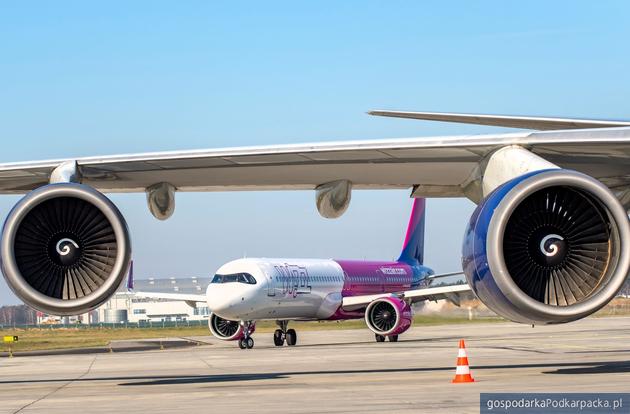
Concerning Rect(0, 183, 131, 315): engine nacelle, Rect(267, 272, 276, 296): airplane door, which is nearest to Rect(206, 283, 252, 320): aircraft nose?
Rect(267, 272, 276, 296): airplane door

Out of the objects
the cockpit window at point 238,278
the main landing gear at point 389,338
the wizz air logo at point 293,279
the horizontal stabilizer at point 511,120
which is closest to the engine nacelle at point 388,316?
the main landing gear at point 389,338

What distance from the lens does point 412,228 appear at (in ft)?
162

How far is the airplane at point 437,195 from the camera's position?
11.8 metres

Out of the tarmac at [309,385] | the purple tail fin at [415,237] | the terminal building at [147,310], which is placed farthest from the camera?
the terminal building at [147,310]

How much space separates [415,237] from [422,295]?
10139 millimetres

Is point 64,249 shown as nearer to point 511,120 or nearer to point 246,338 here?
point 511,120

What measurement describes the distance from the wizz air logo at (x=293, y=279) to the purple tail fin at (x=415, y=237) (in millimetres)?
11403

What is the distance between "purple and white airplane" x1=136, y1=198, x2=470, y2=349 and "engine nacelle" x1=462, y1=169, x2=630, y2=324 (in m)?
22.7

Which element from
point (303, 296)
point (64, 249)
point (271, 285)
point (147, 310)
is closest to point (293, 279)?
point (303, 296)

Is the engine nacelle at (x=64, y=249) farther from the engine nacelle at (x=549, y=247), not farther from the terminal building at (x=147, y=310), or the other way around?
the terminal building at (x=147, y=310)

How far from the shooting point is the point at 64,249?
1343cm

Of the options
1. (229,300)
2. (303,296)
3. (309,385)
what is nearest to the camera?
(309,385)

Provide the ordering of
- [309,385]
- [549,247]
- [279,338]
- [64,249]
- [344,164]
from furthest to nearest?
[279,338], [309,385], [344,164], [64,249], [549,247]

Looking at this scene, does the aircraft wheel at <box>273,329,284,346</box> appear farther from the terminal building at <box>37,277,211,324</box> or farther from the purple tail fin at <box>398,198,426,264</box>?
the terminal building at <box>37,277,211,324</box>
